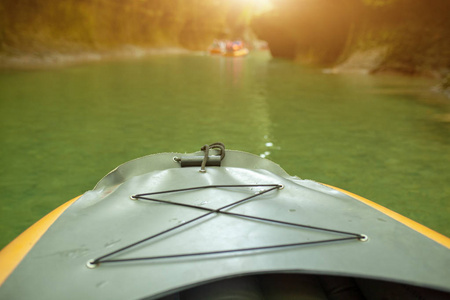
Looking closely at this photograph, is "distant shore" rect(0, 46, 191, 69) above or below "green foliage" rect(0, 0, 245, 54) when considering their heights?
Answer: below

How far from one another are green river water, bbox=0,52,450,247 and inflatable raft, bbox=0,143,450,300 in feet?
3.81

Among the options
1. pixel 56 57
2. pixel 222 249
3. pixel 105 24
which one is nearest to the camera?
pixel 222 249

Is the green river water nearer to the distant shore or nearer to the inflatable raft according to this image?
the inflatable raft

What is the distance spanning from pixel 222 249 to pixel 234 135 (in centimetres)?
327

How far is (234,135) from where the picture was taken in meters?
4.29

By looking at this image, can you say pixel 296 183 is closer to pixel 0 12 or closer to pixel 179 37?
pixel 0 12

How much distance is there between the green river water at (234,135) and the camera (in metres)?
2.76

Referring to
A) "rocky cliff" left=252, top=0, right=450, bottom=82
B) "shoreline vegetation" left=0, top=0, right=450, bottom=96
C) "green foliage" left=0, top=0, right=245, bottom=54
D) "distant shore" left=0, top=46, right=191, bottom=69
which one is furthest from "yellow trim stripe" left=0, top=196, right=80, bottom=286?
"green foliage" left=0, top=0, right=245, bottom=54

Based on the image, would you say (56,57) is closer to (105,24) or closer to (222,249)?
(105,24)

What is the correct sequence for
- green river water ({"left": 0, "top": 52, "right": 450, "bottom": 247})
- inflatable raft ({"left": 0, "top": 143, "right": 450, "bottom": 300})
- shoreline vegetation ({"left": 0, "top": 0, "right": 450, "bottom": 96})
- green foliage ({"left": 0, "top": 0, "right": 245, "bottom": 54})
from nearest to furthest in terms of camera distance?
1. inflatable raft ({"left": 0, "top": 143, "right": 450, "bottom": 300})
2. green river water ({"left": 0, "top": 52, "right": 450, "bottom": 247})
3. shoreline vegetation ({"left": 0, "top": 0, "right": 450, "bottom": 96})
4. green foliage ({"left": 0, "top": 0, "right": 245, "bottom": 54})

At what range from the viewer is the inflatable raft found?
964 millimetres

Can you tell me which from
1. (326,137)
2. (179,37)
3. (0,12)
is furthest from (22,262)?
(179,37)

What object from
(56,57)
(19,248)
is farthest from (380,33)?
(19,248)

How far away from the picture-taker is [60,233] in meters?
1.19
